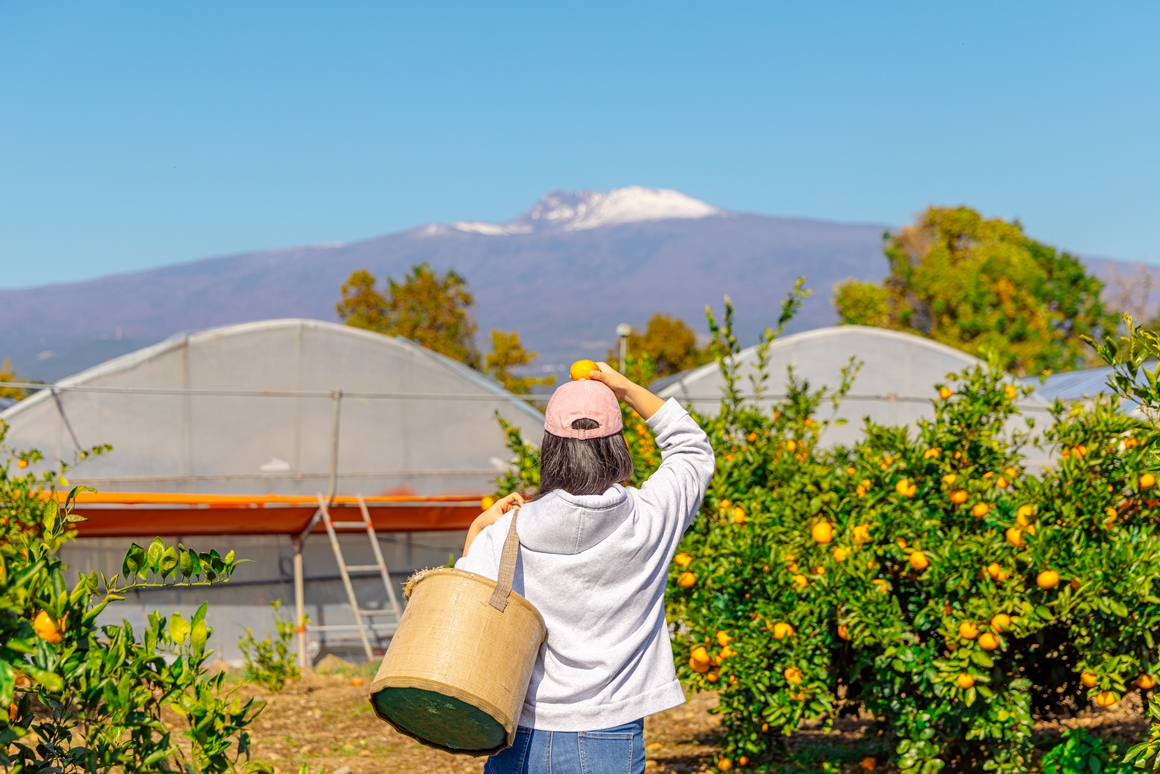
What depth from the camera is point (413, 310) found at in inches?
1420

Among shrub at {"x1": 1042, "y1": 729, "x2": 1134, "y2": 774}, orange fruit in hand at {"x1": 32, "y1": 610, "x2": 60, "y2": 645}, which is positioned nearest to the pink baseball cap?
orange fruit in hand at {"x1": 32, "y1": 610, "x2": 60, "y2": 645}

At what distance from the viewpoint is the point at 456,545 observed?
11.1m

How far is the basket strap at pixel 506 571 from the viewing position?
1910 millimetres

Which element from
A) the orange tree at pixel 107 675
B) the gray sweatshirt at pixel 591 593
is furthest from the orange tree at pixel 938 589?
the orange tree at pixel 107 675

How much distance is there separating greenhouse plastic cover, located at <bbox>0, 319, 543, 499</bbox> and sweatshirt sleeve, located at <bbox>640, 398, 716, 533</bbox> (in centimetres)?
780

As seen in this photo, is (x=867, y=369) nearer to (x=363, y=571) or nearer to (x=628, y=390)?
(x=363, y=571)

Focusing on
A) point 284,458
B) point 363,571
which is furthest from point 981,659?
point 284,458

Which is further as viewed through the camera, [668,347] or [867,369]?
[668,347]

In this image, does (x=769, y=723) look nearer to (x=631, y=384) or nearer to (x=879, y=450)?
(x=879, y=450)

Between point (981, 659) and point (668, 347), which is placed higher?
point (981, 659)

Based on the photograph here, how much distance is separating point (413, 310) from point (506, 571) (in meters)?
34.8

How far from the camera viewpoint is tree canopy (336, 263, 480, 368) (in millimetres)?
35469

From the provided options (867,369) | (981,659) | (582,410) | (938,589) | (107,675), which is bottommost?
(981,659)

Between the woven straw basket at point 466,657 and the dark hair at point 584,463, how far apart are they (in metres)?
0.15
